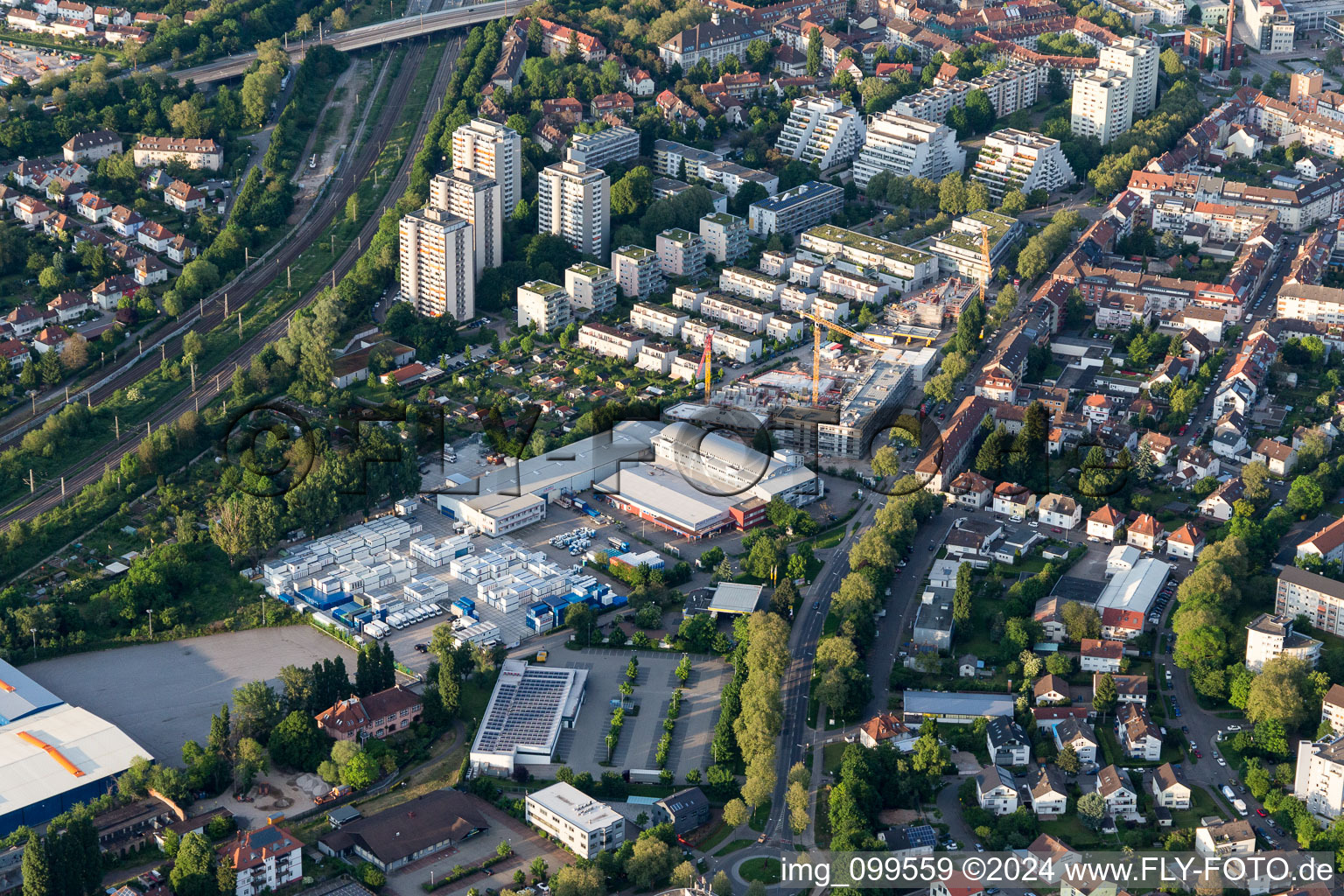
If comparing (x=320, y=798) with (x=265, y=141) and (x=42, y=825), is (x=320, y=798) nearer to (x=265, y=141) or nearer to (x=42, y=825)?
(x=42, y=825)

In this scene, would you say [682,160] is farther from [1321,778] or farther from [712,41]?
[1321,778]

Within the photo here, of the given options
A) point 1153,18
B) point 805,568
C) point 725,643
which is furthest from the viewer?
point 1153,18

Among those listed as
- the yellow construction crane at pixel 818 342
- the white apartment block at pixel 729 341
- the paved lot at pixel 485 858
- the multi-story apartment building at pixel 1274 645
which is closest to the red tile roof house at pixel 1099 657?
the multi-story apartment building at pixel 1274 645

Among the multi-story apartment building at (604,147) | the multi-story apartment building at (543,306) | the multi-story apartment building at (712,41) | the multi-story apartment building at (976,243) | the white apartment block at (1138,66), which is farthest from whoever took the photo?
the multi-story apartment building at (712,41)

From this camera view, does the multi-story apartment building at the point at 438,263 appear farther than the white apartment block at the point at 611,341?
Yes

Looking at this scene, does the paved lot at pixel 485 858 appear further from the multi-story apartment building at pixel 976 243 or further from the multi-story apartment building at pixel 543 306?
the multi-story apartment building at pixel 976 243

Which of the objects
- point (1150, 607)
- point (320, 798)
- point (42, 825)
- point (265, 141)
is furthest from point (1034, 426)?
point (265, 141)
